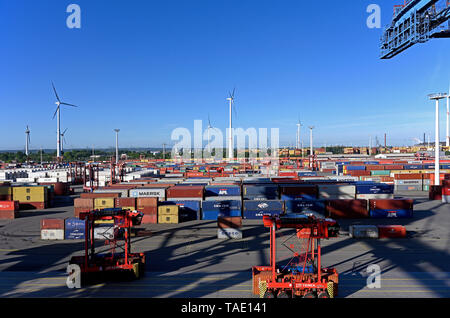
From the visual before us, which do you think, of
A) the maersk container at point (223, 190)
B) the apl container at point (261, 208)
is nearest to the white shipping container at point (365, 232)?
the apl container at point (261, 208)

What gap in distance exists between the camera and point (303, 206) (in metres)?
37.3

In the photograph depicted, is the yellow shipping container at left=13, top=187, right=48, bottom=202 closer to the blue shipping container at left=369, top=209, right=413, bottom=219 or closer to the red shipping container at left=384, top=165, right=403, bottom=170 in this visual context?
the blue shipping container at left=369, top=209, right=413, bottom=219

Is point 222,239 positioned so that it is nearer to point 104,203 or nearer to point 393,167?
point 104,203

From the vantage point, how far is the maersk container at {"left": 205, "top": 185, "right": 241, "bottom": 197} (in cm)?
4062

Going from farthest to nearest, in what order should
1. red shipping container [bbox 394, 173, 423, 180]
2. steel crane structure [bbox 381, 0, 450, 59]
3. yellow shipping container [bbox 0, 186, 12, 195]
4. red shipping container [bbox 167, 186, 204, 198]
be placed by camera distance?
red shipping container [bbox 394, 173, 423, 180] → yellow shipping container [bbox 0, 186, 12, 195] → red shipping container [bbox 167, 186, 204, 198] → steel crane structure [bbox 381, 0, 450, 59]

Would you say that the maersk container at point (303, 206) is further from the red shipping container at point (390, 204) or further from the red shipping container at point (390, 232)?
the red shipping container at point (390, 232)

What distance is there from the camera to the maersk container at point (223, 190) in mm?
40625

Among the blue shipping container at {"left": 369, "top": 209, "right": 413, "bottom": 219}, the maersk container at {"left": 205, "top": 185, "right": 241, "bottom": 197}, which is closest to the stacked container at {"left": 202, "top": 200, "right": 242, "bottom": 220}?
the maersk container at {"left": 205, "top": 185, "right": 241, "bottom": 197}

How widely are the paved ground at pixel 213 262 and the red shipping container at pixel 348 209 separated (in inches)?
80.5

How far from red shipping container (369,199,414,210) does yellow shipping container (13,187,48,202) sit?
43004mm

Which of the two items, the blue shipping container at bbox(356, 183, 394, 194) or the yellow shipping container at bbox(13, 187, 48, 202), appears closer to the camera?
→ the blue shipping container at bbox(356, 183, 394, 194)

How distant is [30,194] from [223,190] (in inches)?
1107

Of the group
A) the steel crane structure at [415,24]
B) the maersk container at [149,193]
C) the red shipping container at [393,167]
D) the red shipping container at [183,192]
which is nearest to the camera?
the steel crane structure at [415,24]

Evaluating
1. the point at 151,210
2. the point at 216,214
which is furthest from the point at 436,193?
the point at 151,210
